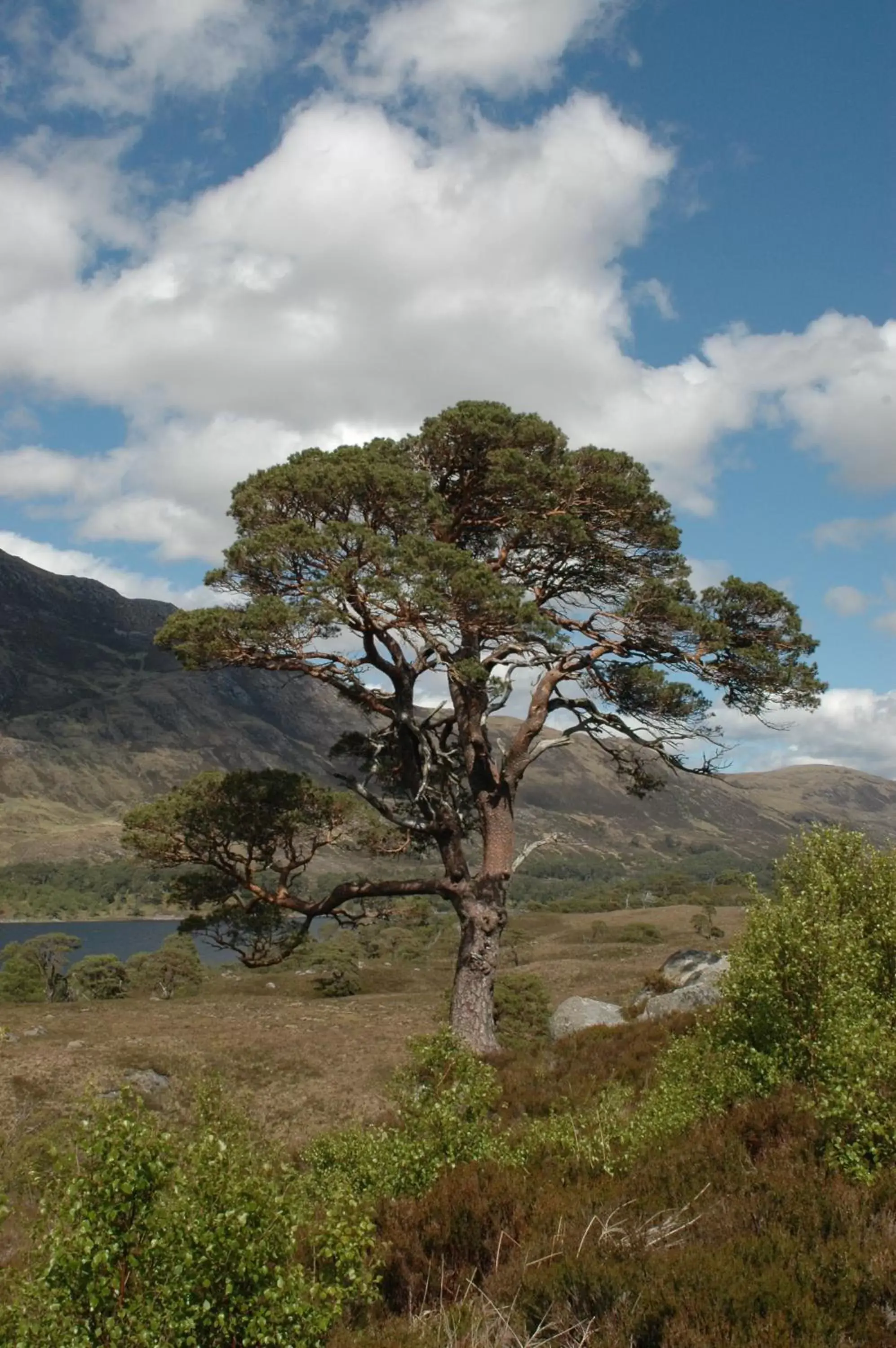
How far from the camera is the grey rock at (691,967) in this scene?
3000 cm

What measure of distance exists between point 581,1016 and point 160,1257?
27868 millimetres

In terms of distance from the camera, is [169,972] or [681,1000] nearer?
[681,1000]

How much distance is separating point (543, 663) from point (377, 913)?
298 inches

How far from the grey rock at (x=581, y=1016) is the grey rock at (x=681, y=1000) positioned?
1.37 metres

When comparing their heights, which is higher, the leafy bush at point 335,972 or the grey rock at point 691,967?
the grey rock at point 691,967

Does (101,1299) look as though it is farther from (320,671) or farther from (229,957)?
(229,957)

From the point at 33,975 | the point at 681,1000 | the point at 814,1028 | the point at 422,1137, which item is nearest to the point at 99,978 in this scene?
the point at 33,975

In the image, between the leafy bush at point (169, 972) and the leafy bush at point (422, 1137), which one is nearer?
the leafy bush at point (422, 1137)

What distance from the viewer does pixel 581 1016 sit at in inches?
1215

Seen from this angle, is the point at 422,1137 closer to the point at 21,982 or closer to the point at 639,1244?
the point at 639,1244

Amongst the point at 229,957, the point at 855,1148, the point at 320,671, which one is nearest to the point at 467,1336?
the point at 855,1148

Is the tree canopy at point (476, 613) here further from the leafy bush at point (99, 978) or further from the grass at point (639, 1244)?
the leafy bush at point (99, 978)

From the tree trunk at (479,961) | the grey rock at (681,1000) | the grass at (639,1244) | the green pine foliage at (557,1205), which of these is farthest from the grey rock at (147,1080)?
the grey rock at (681,1000)

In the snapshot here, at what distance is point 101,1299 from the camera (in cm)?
505
